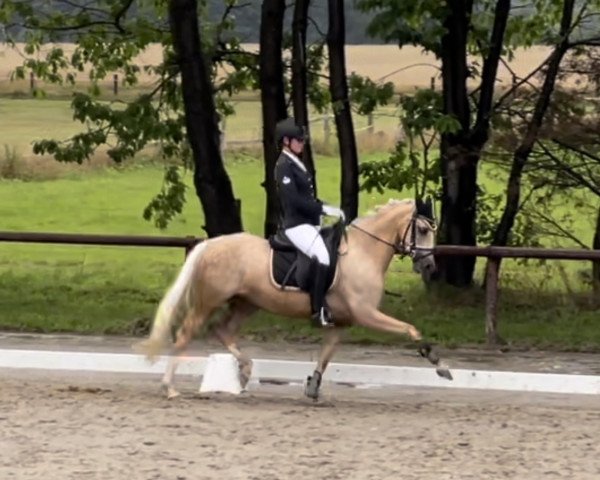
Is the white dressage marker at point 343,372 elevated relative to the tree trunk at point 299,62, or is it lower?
lower

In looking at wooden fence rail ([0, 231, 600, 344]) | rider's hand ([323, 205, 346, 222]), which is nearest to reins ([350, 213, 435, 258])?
rider's hand ([323, 205, 346, 222])

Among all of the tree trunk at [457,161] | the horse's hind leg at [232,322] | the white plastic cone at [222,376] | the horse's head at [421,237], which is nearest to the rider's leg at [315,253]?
the horse's head at [421,237]

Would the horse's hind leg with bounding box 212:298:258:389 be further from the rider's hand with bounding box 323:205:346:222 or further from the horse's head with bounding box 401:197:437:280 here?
the horse's head with bounding box 401:197:437:280

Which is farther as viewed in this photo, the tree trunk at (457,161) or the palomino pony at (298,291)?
the tree trunk at (457,161)

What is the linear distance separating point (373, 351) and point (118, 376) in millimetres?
2944

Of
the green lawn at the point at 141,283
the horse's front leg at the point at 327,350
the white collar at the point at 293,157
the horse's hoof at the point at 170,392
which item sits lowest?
the green lawn at the point at 141,283

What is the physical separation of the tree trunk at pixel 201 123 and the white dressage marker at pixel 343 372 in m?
5.06

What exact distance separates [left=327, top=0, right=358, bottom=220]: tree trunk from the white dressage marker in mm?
5939

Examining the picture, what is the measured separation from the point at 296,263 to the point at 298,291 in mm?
234

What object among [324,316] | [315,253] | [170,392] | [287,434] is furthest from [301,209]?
[287,434]

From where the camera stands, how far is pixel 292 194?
10.8 metres

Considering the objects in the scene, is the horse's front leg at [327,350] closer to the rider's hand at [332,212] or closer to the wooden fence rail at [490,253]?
the rider's hand at [332,212]

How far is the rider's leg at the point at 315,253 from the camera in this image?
1084 cm

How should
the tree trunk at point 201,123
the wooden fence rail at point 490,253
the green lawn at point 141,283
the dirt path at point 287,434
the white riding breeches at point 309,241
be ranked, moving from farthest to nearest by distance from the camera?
the tree trunk at point 201,123
the green lawn at point 141,283
the wooden fence rail at point 490,253
the white riding breeches at point 309,241
the dirt path at point 287,434
